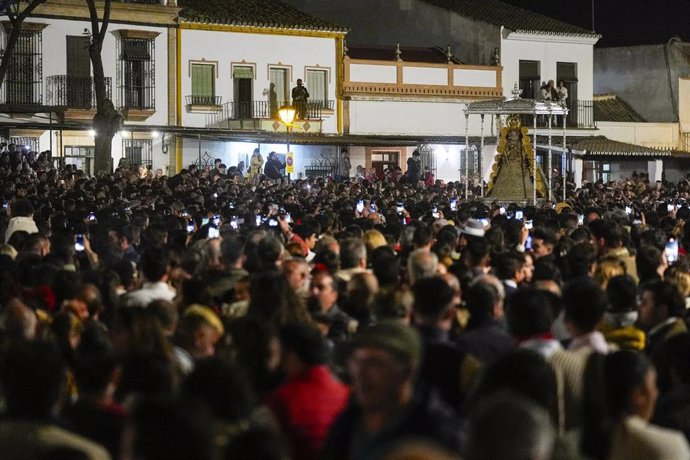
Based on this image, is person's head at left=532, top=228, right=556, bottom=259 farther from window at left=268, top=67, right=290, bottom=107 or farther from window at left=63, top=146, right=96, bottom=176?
window at left=268, top=67, right=290, bottom=107

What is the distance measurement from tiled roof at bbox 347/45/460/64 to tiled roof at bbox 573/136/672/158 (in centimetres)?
523

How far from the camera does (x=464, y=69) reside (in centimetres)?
4778

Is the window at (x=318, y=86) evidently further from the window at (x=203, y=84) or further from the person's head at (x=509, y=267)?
the person's head at (x=509, y=267)

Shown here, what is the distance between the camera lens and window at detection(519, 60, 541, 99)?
49406 millimetres

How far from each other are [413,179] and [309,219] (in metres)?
19.7

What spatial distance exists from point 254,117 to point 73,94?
5794mm

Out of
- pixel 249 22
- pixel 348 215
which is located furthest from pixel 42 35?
pixel 348 215

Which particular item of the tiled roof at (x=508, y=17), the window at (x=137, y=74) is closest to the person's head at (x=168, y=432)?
the window at (x=137, y=74)

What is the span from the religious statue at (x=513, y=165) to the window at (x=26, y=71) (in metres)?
14.7

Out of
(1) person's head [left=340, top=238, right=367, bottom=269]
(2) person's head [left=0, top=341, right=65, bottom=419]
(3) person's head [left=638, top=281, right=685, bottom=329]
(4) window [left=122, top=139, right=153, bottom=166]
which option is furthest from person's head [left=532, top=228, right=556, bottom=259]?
(4) window [left=122, top=139, right=153, bottom=166]

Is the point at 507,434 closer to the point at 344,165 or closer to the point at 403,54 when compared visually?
the point at 344,165

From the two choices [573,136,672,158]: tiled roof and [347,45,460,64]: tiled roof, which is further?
[573,136,672,158]: tiled roof

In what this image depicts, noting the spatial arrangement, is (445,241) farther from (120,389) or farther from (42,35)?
(42,35)

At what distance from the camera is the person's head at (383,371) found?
527cm
